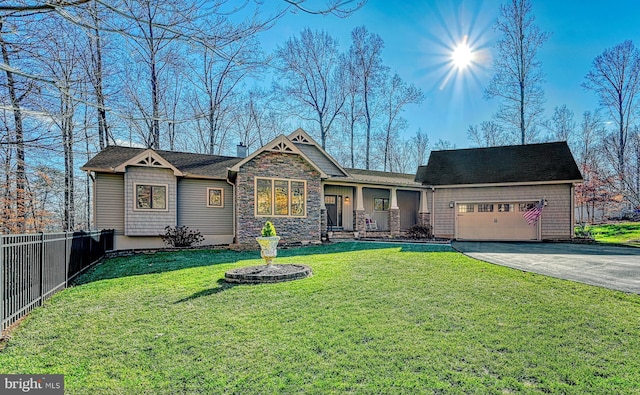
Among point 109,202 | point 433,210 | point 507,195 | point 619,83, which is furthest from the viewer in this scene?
point 619,83

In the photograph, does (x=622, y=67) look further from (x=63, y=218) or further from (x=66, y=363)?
(x=63, y=218)

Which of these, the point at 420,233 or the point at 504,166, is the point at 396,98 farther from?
the point at 420,233

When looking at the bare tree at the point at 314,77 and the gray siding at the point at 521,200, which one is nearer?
the gray siding at the point at 521,200

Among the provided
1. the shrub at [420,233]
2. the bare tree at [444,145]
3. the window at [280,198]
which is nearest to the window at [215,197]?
the window at [280,198]

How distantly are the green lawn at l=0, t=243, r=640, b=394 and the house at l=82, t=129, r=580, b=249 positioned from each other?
22.7 ft

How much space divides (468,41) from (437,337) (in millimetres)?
19681

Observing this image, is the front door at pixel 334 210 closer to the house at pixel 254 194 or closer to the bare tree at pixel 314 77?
the house at pixel 254 194

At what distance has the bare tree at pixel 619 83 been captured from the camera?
81.3 ft

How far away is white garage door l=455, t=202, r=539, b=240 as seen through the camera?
16.9 meters

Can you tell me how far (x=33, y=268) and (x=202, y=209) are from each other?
9.46 metres

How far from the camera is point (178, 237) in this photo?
44.7 feet

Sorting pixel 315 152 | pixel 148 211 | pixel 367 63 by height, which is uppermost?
pixel 367 63

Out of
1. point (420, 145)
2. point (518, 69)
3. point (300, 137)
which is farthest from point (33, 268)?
point (420, 145)

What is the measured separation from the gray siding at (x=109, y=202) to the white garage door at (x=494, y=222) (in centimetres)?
1590
